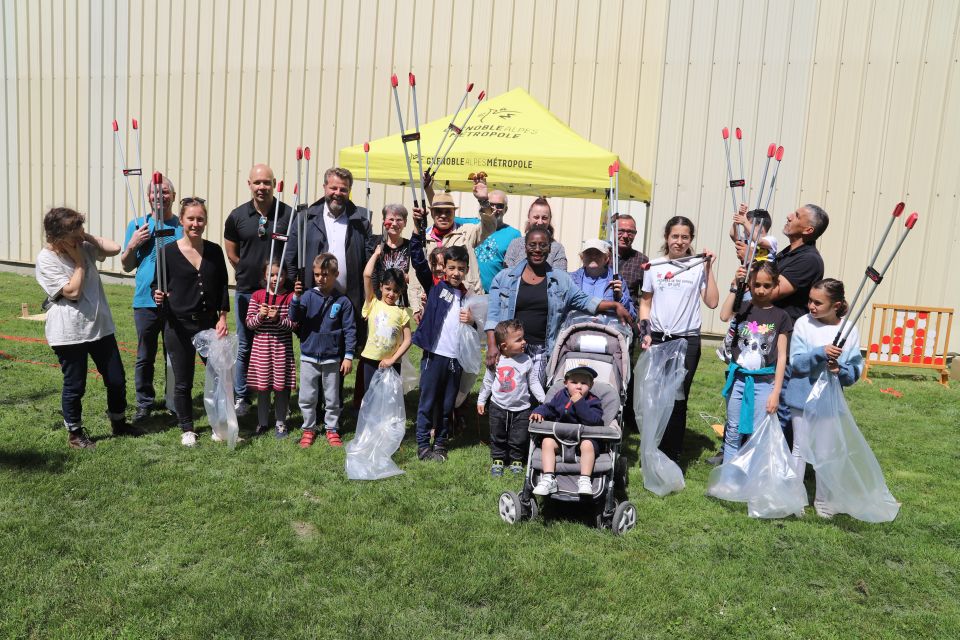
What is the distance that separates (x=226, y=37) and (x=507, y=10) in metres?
4.70

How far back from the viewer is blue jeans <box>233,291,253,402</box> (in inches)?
207

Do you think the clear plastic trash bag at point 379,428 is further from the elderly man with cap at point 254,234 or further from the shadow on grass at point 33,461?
the shadow on grass at point 33,461

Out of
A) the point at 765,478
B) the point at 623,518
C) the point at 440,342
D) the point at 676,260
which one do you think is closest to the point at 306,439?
the point at 440,342

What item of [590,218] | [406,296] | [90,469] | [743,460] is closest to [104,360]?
[90,469]

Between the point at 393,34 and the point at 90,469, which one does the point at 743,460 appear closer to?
the point at 90,469

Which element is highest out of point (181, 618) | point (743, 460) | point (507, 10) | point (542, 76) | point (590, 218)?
point (507, 10)

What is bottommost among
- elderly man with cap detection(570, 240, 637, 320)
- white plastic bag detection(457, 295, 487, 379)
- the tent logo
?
white plastic bag detection(457, 295, 487, 379)

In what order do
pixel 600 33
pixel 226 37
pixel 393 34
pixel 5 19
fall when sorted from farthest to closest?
pixel 5 19 < pixel 226 37 < pixel 393 34 < pixel 600 33

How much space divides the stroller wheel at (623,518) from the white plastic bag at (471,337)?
60.1 inches

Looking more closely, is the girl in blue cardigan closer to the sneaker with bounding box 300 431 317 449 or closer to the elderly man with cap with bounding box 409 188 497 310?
the elderly man with cap with bounding box 409 188 497 310

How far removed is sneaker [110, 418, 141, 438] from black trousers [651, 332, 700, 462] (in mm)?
3632

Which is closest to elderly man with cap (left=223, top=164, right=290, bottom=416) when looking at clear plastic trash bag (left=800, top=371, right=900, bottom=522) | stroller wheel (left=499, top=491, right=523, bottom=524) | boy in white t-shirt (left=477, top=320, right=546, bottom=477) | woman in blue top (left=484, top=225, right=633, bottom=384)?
woman in blue top (left=484, top=225, right=633, bottom=384)

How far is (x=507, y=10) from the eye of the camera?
10141 mm

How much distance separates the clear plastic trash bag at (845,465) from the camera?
402 centimetres
